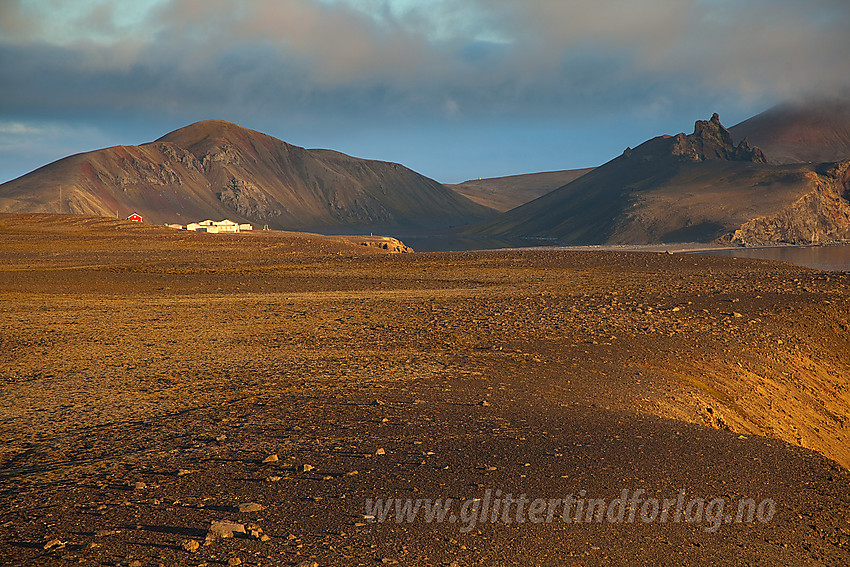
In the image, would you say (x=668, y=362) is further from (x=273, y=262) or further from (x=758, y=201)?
(x=758, y=201)

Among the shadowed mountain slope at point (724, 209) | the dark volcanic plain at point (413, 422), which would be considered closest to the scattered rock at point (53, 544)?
the dark volcanic plain at point (413, 422)

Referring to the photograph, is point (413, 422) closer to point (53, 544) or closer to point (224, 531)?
point (224, 531)

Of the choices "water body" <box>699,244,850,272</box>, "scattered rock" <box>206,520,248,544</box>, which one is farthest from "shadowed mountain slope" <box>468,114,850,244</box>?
"scattered rock" <box>206,520,248,544</box>

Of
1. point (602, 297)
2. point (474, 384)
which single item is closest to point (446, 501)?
point (474, 384)

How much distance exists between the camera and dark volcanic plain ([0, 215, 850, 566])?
586 cm

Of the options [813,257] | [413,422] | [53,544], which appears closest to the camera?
[53,544]

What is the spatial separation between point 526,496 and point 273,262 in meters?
37.6

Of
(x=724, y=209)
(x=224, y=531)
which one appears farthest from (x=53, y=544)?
(x=724, y=209)

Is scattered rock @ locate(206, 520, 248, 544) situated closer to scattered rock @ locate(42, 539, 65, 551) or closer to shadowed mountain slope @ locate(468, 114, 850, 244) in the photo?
scattered rock @ locate(42, 539, 65, 551)

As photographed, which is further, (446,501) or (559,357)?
(559,357)

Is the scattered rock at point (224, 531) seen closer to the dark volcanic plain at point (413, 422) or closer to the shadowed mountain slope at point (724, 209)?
the dark volcanic plain at point (413, 422)

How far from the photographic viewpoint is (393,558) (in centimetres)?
547

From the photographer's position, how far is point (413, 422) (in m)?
9.02

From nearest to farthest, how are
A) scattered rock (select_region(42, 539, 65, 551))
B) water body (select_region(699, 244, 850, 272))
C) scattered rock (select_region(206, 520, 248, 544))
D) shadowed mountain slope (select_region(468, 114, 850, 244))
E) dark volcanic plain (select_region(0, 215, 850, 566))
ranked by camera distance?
scattered rock (select_region(42, 539, 65, 551)), scattered rock (select_region(206, 520, 248, 544)), dark volcanic plain (select_region(0, 215, 850, 566)), water body (select_region(699, 244, 850, 272)), shadowed mountain slope (select_region(468, 114, 850, 244))
